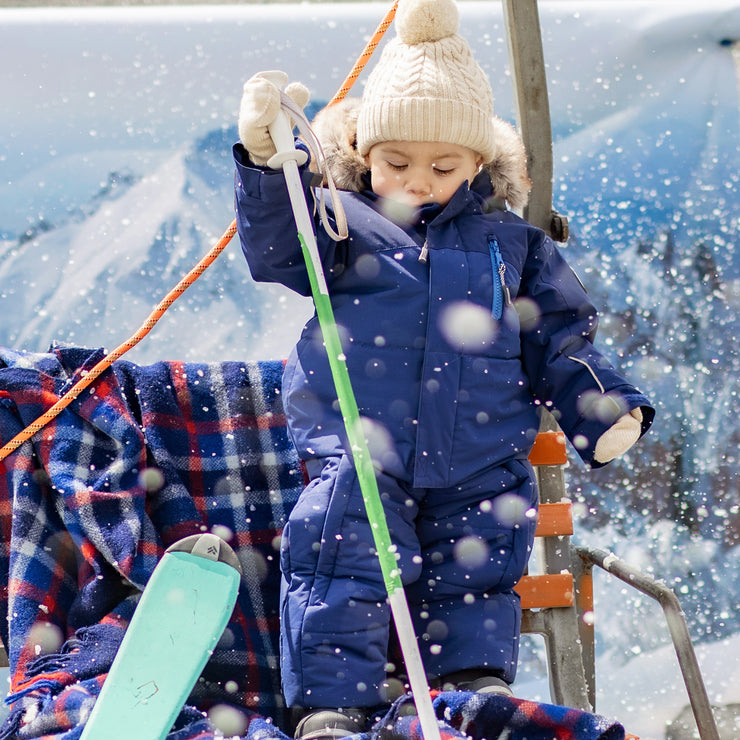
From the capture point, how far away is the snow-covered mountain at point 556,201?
130 inches

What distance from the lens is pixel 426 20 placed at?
4.91ft

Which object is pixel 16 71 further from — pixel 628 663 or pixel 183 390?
pixel 628 663

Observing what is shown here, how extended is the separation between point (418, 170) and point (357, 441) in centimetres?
56

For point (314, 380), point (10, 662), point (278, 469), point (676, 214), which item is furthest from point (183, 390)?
point (676, 214)

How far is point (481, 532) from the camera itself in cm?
143

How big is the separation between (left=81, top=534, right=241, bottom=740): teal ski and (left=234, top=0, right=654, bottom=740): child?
0.11 meters

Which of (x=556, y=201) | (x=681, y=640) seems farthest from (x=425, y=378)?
(x=556, y=201)

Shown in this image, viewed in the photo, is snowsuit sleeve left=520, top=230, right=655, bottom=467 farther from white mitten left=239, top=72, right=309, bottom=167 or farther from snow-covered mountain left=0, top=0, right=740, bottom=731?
snow-covered mountain left=0, top=0, right=740, bottom=731

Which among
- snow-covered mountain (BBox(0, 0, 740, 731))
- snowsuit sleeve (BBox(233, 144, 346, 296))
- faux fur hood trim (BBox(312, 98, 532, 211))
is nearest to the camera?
snowsuit sleeve (BBox(233, 144, 346, 296))

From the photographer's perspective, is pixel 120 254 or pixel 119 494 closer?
pixel 119 494

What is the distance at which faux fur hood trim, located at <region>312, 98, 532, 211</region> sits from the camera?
61.9 inches

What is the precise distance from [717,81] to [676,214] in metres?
0.52

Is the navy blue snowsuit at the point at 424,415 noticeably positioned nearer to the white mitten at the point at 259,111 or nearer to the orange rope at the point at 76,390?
the white mitten at the point at 259,111

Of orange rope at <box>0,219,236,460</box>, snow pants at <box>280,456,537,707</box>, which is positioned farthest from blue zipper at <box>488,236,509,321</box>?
orange rope at <box>0,219,236,460</box>
